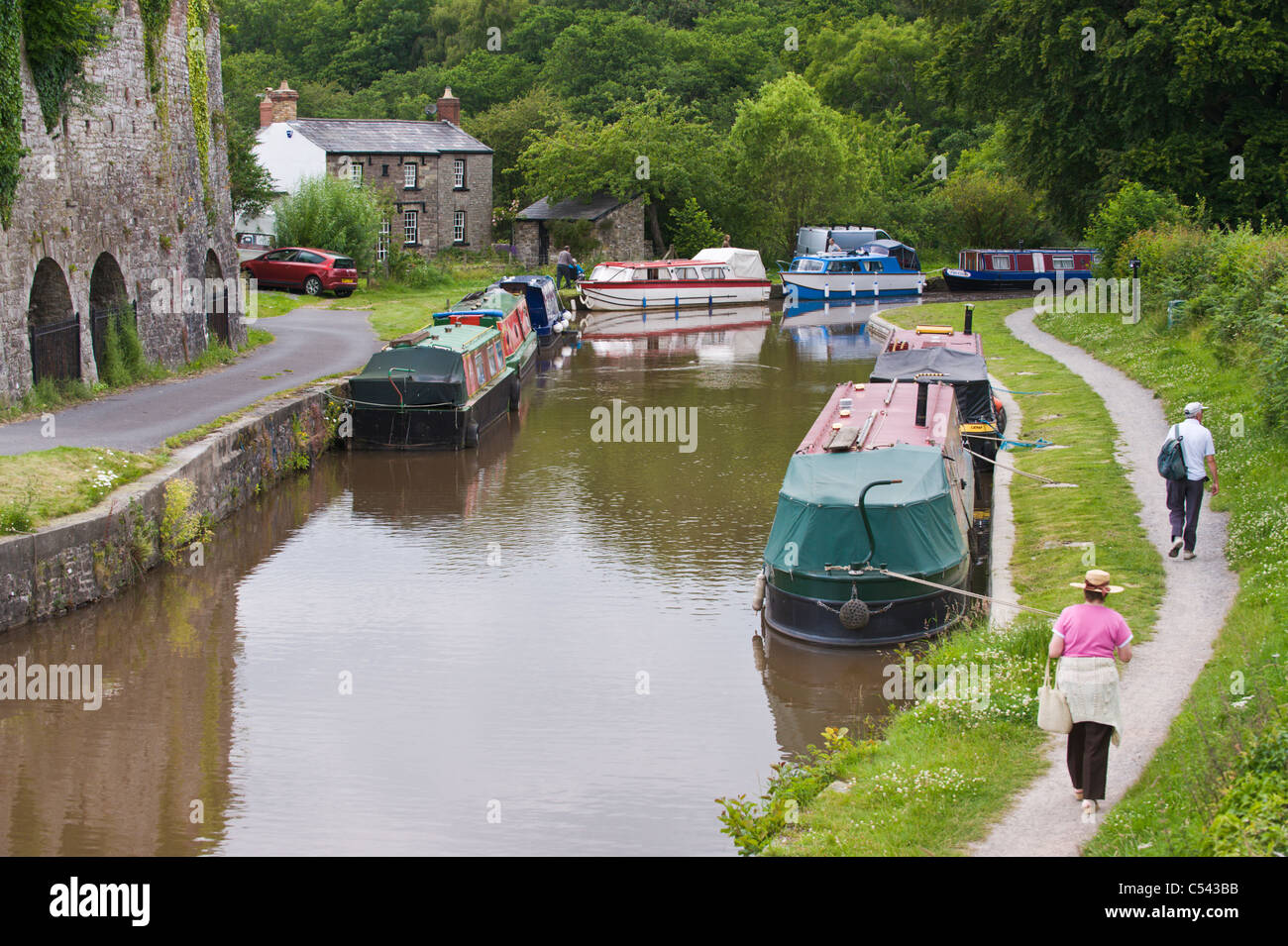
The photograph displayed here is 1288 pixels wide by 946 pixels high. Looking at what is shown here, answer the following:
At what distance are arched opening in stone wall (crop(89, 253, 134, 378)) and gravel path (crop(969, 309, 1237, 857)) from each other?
15873mm

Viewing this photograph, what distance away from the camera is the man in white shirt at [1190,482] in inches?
537

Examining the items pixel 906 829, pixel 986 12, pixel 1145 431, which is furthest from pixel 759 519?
pixel 986 12

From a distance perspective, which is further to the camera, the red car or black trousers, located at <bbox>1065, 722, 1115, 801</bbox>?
the red car

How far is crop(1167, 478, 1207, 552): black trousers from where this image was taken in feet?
45.4

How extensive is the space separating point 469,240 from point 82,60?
1380 inches

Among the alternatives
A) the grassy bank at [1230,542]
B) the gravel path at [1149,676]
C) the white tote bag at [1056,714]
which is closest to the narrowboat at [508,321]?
the grassy bank at [1230,542]

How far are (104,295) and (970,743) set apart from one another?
18155 millimetres

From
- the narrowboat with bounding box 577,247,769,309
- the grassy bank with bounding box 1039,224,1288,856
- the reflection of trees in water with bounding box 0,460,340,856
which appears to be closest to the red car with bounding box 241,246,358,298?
the narrowboat with bounding box 577,247,769,309

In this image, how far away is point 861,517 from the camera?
44.2 ft

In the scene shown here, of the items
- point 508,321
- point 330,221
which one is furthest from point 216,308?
point 330,221

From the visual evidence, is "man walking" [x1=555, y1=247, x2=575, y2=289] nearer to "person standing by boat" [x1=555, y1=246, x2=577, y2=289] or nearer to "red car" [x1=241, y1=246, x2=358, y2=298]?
"person standing by boat" [x1=555, y1=246, x2=577, y2=289]

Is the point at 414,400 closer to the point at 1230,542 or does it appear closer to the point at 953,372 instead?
the point at 953,372

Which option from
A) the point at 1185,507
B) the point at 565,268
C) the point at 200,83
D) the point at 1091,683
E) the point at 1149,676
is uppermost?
the point at 200,83

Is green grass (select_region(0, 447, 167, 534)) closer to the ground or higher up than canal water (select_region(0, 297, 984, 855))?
higher up
